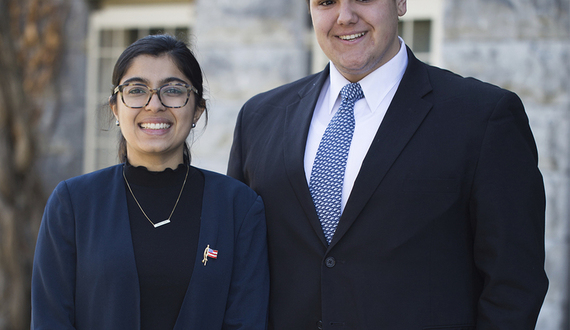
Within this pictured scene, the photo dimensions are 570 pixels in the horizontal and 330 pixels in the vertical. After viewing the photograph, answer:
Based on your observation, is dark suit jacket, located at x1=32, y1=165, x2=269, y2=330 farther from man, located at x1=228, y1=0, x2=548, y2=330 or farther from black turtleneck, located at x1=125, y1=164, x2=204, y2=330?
man, located at x1=228, y1=0, x2=548, y2=330

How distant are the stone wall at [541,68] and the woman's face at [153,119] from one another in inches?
99.2

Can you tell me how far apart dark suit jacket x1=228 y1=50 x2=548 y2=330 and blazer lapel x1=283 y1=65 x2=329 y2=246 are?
0.01 meters

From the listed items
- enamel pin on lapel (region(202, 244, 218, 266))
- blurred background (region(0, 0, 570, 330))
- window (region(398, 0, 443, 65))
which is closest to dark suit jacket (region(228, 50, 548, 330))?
enamel pin on lapel (region(202, 244, 218, 266))

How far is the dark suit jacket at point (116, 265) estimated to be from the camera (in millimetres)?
1693

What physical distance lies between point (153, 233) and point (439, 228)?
0.92m

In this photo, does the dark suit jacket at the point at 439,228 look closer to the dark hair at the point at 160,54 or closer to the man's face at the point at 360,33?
the man's face at the point at 360,33

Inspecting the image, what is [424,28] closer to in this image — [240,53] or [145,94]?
[240,53]

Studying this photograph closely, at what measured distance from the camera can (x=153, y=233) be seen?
5.92 feet

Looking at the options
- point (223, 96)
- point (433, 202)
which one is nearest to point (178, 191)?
point (433, 202)

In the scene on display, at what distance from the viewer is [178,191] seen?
1.91 metres

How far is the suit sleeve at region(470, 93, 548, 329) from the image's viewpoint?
167cm

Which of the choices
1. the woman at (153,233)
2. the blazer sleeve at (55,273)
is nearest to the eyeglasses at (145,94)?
the woman at (153,233)

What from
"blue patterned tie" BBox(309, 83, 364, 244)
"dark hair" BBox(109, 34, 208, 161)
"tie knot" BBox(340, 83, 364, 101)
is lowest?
"blue patterned tie" BBox(309, 83, 364, 244)

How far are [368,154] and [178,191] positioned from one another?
2.18 ft
